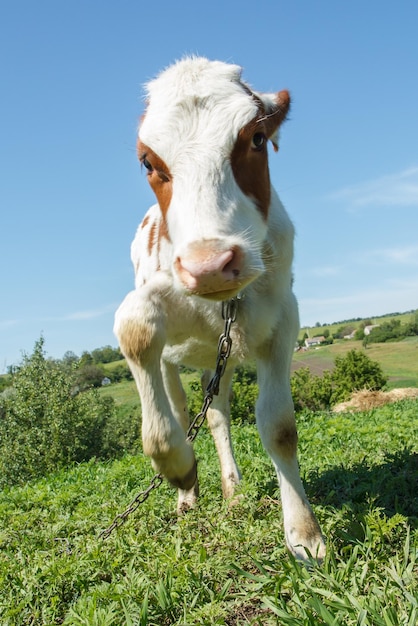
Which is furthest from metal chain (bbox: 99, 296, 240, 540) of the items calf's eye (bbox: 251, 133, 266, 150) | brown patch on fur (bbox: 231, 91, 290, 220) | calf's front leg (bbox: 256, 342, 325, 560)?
calf's eye (bbox: 251, 133, 266, 150)

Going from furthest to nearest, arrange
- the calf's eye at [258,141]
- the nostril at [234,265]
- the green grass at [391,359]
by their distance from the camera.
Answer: the green grass at [391,359]
the calf's eye at [258,141]
the nostril at [234,265]

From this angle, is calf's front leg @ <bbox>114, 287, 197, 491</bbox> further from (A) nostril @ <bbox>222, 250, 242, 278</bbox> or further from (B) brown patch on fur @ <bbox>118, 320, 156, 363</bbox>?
(A) nostril @ <bbox>222, 250, 242, 278</bbox>

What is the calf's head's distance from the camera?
9.18 feet

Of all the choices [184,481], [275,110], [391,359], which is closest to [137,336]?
[184,481]

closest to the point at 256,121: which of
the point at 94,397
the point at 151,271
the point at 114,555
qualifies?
the point at 151,271

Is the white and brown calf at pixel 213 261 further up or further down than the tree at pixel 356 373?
further up

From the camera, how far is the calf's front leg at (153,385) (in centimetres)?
311

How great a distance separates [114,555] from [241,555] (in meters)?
0.83

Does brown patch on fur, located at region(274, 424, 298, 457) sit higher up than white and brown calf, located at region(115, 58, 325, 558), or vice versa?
white and brown calf, located at region(115, 58, 325, 558)

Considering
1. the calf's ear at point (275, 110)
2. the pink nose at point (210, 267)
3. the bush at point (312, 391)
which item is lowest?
the bush at point (312, 391)

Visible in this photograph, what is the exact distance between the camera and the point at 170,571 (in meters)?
3.12

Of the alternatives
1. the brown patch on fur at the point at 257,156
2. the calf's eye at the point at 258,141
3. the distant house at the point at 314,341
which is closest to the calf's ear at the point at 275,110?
the brown patch on fur at the point at 257,156

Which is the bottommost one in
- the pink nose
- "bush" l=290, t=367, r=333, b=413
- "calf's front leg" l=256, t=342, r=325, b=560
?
"bush" l=290, t=367, r=333, b=413

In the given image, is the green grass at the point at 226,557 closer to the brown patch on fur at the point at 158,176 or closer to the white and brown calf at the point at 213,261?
the white and brown calf at the point at 213,261
